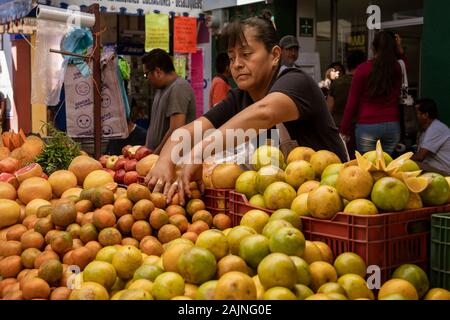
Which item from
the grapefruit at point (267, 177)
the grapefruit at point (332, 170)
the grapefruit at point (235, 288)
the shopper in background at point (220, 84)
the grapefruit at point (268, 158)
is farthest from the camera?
Result: the shopper in background at point (220, 84)

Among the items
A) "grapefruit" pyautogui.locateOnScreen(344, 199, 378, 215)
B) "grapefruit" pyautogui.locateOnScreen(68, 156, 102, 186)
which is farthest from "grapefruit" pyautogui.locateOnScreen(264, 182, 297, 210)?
"grapefruit" pyautogui.locateOnScreen(68, 156, 102, 186)

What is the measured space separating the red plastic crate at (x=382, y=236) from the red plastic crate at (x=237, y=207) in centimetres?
38

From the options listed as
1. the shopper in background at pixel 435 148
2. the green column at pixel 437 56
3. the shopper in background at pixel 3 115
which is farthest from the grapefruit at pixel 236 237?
the shopper in background at pixel 3 115

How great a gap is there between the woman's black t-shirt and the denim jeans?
2940 millimetres

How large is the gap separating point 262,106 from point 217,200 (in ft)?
1.74

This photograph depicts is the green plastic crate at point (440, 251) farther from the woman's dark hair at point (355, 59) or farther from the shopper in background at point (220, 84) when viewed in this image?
the shopper in background at point (220, 84)

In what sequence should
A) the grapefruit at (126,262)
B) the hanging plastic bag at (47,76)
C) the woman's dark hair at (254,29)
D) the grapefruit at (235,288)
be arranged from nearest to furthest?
1. the grapefruit at (235,288)
2. the grapefruit at (126,262)
3. the woman's dark hair at (254,29)
4. the hanging plastic bag at (47,76)

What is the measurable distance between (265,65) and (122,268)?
155 centimetres

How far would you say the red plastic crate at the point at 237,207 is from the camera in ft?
8.87

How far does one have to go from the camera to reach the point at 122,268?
227cm

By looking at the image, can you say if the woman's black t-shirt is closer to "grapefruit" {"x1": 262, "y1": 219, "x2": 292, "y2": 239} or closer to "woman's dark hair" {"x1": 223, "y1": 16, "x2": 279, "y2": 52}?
"woman's dark hair" {"x1": 223, "y1": 16, "x2": 279, "y2": 52}

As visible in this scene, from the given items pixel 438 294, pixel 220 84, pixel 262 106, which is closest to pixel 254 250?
pixel 438 294

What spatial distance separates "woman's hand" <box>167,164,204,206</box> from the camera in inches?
117
